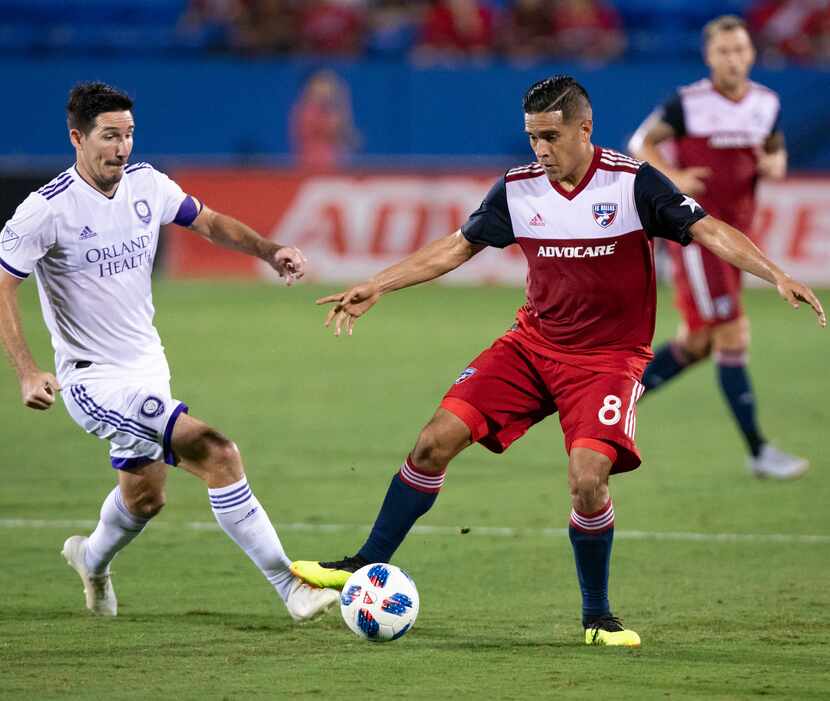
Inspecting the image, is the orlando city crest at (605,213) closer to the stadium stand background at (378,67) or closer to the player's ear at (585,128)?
the player's ear at (585,128)

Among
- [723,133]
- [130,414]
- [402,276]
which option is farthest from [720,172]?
[130,414]

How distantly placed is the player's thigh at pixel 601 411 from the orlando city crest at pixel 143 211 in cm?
183

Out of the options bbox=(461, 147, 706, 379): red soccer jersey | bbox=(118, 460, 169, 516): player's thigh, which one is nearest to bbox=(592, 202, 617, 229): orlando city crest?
bbox=(461, 147, 706, 379): red soccer jersey

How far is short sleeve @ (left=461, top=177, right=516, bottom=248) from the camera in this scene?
6.43 metres

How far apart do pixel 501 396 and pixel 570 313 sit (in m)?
0.44

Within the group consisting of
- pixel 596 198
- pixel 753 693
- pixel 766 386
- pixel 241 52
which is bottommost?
pixel 753 693

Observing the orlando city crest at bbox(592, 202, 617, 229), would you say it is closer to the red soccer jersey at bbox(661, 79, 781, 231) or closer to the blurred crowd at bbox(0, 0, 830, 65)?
the red soccer jersey at bbox(661, 79, 781, 231)

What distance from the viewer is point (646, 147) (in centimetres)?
1003

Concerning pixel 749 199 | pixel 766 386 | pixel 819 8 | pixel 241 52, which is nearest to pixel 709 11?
pixel 819 8

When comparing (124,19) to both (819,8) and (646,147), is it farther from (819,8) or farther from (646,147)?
(646,147)

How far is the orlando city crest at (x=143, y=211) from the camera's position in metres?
6.54

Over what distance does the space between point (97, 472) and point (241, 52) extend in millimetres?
14543

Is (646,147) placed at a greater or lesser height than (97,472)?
greater

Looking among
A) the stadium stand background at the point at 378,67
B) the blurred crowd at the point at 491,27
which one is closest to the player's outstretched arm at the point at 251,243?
the stadium stand background at the point at 378,67
